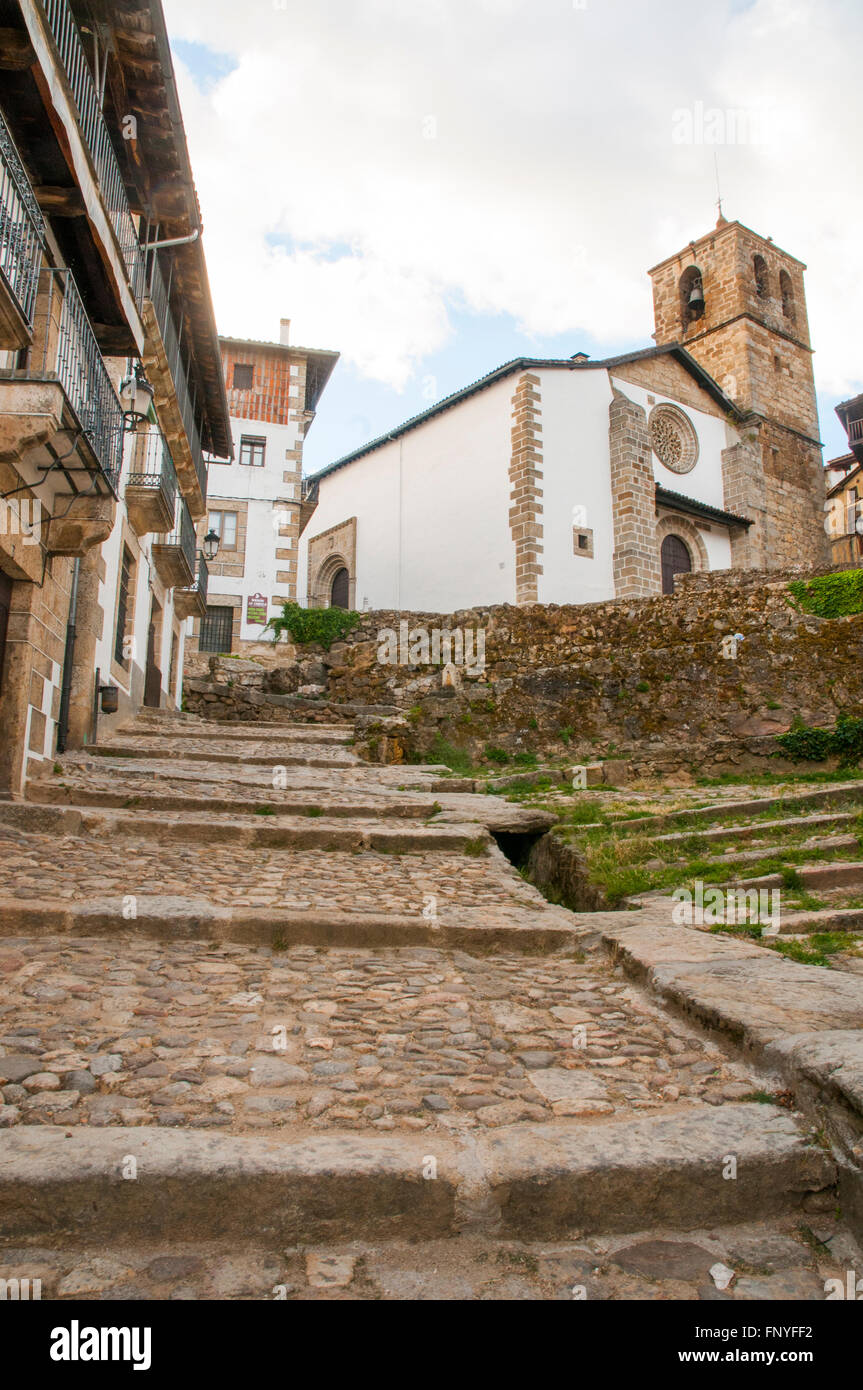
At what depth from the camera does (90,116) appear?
24.8ft

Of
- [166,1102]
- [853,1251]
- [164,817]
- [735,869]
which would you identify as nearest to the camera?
[853,1251]

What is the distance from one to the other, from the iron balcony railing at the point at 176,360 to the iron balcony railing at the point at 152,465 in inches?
63.0

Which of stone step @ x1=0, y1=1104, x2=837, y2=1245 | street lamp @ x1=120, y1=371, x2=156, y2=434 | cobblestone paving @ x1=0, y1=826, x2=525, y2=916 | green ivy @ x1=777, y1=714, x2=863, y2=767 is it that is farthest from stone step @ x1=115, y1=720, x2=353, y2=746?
stone step @ x1=0, y1=1104, x2=837, y2=1245

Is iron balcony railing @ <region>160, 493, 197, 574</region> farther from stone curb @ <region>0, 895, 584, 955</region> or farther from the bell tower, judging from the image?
the bell tower

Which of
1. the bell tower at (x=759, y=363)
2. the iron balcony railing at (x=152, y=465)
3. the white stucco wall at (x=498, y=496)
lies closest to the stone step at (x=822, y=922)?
the iron balcony railing at (x=152, y=465)

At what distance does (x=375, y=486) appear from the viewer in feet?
84.8

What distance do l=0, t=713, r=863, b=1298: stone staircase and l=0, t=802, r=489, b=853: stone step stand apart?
4.21ft

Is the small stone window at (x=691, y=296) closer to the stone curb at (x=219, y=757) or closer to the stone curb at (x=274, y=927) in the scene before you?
the stone curb at (x=219, y=757)

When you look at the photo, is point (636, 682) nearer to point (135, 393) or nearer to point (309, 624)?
point (135, 393)

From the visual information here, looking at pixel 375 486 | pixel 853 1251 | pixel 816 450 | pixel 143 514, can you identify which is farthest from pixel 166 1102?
pixel 816 450

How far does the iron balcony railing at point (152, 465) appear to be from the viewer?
11.4 metres

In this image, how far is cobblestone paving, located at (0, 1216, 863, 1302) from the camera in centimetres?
170
